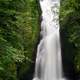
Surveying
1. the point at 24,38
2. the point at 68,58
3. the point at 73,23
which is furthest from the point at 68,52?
the point at 73,23

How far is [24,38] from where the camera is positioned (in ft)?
46.9

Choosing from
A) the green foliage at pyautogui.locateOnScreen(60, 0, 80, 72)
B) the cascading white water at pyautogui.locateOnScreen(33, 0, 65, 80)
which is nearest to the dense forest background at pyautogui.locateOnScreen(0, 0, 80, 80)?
the green foliage at pyautogui.locateOnScreen(60, 0, 80, 72)

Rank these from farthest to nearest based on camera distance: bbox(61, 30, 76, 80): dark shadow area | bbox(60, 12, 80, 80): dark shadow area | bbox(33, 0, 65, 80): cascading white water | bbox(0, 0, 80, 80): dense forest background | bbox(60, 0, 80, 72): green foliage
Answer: bbox(33, 0, 65, 80): cascading white water < bbox(61, 30, 76, 80): dark shadow area < bbox(60, 12, 80, 80): dark shadow area < bbox(60, 0, 80, 72): green foliage < bbox(0, 0, 80, 80): dense forest background

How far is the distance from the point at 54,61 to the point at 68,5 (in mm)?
3948

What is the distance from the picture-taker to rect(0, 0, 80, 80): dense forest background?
27.7 ft

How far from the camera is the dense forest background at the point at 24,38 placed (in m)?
8.43

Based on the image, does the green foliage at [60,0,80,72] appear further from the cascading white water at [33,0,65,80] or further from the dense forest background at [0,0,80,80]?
the cascading white water at [33,0,65,80]

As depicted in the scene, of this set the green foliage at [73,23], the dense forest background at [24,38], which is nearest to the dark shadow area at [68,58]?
the dense forest background at [24,38]

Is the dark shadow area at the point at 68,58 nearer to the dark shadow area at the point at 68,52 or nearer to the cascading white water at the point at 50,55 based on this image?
the dark shadow area at the point at 68,52

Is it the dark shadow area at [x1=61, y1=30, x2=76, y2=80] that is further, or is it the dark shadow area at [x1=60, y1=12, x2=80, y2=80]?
the dark shadow area at [x1=61, y1=30, x2=76, y2=80]

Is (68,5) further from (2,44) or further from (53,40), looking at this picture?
(2,44)

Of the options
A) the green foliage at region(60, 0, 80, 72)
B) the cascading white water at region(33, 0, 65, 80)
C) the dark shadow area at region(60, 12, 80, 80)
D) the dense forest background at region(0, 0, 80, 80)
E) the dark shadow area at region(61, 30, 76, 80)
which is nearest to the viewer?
the dense forest background at region(0, 0, 80, 80)

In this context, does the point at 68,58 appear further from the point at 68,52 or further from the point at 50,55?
the point at 50,55

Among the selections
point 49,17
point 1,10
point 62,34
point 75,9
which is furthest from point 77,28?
point 49,17
